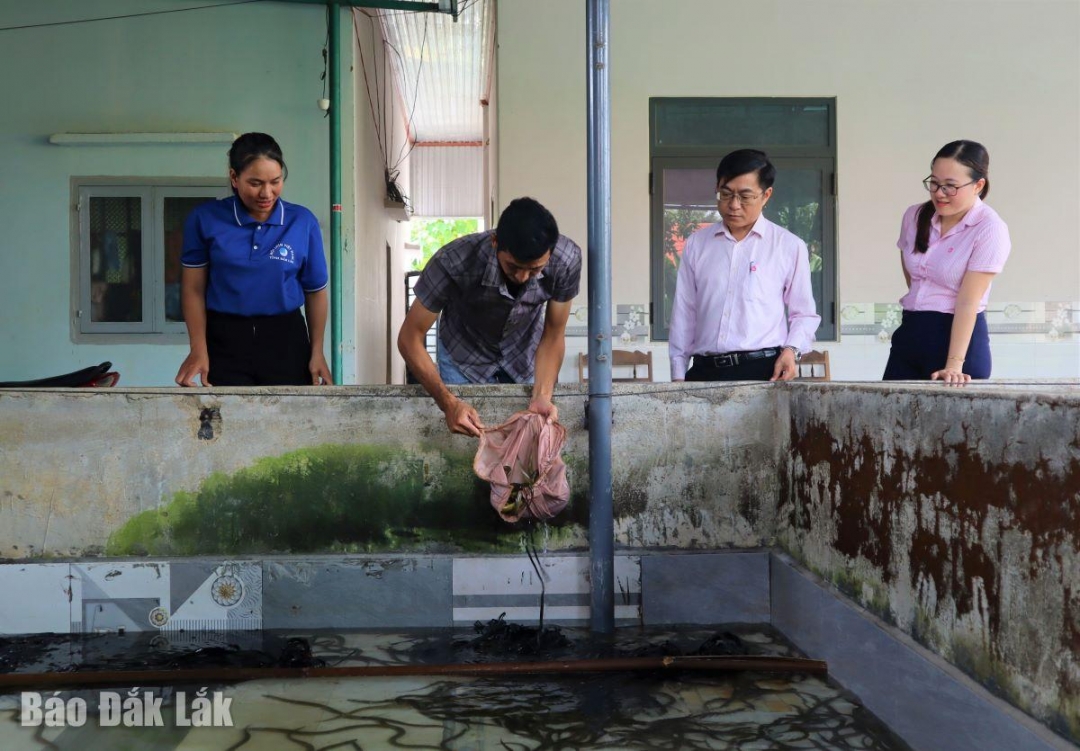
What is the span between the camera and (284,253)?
3.29 metres

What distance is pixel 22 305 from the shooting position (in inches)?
273

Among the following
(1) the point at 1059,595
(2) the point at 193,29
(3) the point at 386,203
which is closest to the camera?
(1) the point at 1059,595

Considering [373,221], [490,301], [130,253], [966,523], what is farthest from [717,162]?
[966,523]

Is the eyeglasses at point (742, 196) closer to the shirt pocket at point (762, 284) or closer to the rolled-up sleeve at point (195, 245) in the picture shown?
the shirt pocket at point (762, 284)

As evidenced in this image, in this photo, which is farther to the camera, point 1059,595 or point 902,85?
point 902,85

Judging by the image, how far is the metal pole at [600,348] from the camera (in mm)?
3018

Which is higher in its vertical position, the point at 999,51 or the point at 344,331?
the point at 999,51

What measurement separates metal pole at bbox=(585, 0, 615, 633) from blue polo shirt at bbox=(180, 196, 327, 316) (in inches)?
42.2

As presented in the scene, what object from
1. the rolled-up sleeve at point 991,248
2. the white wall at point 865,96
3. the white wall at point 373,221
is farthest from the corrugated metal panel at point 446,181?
the rolled-up sleeve at point 991,248

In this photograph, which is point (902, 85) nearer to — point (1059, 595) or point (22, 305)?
point (1059, 595)

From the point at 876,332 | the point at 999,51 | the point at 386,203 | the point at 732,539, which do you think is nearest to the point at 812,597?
the point at 732,539

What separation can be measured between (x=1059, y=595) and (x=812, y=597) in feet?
3.94

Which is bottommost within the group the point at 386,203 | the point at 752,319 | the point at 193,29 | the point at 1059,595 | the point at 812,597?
the point at 812,597

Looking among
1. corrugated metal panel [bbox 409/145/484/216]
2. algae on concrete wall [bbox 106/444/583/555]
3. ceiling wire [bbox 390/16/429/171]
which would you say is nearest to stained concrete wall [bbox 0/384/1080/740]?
algae on concrete wall [bbox 106/444/583/555]
